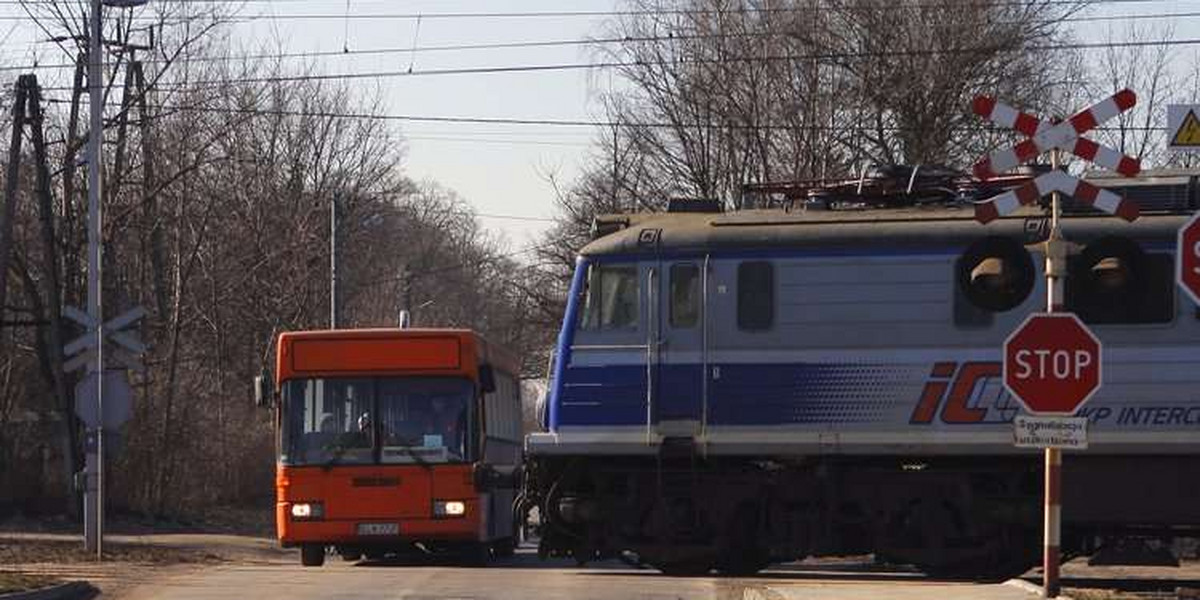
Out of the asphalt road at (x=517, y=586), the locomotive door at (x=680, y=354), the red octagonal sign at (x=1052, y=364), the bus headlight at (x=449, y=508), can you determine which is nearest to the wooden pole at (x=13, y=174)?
the asphalt road at (x=517, y=586)

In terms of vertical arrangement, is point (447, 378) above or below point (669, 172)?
below

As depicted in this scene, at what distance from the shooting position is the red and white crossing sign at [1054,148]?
52.1ft

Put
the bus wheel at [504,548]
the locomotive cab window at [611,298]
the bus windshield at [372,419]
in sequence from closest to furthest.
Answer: the locomotive cab window at [611,298] < the bus windshield at [372,419] < the bus wheel at [504,548]

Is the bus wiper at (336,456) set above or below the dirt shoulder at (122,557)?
above

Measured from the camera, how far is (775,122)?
4250cm

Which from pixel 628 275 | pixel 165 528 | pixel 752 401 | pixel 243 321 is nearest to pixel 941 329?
pixel 752 401

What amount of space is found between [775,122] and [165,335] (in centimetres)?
1702

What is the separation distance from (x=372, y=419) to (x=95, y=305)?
7.29 meters

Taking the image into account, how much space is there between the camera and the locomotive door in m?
19.6

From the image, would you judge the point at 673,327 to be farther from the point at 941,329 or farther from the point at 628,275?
the point at 941,329

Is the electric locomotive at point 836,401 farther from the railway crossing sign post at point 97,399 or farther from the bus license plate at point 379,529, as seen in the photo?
the railway crossing sign post at point 97,399

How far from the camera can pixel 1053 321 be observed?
15242mm

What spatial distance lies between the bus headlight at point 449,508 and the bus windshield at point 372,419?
55cm

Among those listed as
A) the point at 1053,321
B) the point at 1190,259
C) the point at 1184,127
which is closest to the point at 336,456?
the point at 1053,321
